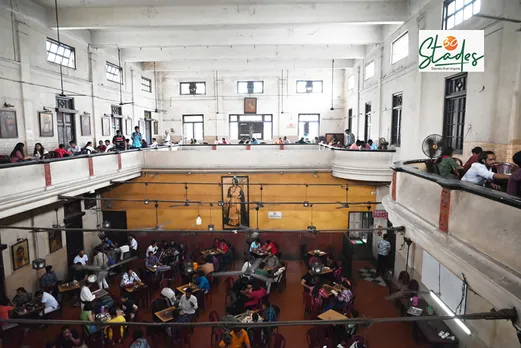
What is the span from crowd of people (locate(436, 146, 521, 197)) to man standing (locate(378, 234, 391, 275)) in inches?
292

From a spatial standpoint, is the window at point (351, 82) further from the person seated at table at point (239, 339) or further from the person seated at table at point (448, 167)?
the person seated at table at point (239, 339)

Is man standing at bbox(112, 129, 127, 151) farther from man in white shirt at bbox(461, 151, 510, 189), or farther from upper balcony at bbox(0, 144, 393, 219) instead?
man in white shirt at bbox(461, 151, 510, 189)

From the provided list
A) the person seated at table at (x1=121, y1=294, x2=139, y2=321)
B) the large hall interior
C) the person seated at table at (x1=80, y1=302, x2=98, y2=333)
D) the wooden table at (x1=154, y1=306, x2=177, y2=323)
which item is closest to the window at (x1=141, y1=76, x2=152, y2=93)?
the large hall interior

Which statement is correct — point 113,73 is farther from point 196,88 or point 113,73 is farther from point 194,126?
point 194,126

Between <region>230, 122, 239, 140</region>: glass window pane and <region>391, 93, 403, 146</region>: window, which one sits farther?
<region>230, 122, 239, 140</region>: glass window pane

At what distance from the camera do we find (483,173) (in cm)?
462

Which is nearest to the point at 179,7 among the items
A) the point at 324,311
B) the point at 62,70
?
the point at 62,70

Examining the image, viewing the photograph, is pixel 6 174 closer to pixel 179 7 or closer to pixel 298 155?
pixel 179 7

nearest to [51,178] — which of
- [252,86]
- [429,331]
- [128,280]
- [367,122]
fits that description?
[128,280]

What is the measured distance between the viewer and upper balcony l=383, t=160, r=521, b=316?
3.29 metres

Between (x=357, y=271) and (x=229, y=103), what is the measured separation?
13.5 m

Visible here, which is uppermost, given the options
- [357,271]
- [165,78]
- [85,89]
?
[165,78]

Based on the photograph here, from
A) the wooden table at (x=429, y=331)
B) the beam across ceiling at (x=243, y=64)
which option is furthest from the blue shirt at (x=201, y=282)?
the beam across ceiling at (x=243, y=64)

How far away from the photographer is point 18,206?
7566mm
